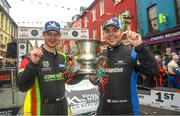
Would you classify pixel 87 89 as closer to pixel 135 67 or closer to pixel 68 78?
pixel 68 78

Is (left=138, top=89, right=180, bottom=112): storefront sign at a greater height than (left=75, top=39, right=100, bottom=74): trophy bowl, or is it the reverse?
(left=75, top=39, right=100, bottom=74): trophy bowl

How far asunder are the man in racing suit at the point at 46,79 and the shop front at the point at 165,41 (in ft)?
41.3

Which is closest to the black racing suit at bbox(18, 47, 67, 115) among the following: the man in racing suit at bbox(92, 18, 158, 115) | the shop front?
the man in racing suit at bbox(92, 18, 158, 115)

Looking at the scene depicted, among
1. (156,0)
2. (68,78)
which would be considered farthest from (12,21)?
(68,78)

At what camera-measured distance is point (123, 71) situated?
3.27m

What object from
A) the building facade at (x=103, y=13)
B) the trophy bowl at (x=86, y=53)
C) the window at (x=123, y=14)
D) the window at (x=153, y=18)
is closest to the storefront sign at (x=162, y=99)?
the trophy bowl at (x=86, y=53)

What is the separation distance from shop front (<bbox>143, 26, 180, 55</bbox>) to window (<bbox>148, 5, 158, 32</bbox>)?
69 cm

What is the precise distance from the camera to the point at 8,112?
6113mm

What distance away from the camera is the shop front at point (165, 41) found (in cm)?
1542

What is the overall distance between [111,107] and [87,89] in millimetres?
3106

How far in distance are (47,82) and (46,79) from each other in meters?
0.04

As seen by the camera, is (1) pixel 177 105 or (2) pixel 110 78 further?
(1) pixel 177 105

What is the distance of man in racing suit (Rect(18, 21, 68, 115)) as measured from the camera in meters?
3.41

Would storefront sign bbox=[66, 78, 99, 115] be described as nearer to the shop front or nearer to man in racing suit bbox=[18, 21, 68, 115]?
man in racing suit bbox=[18, 21, 68, 115]
